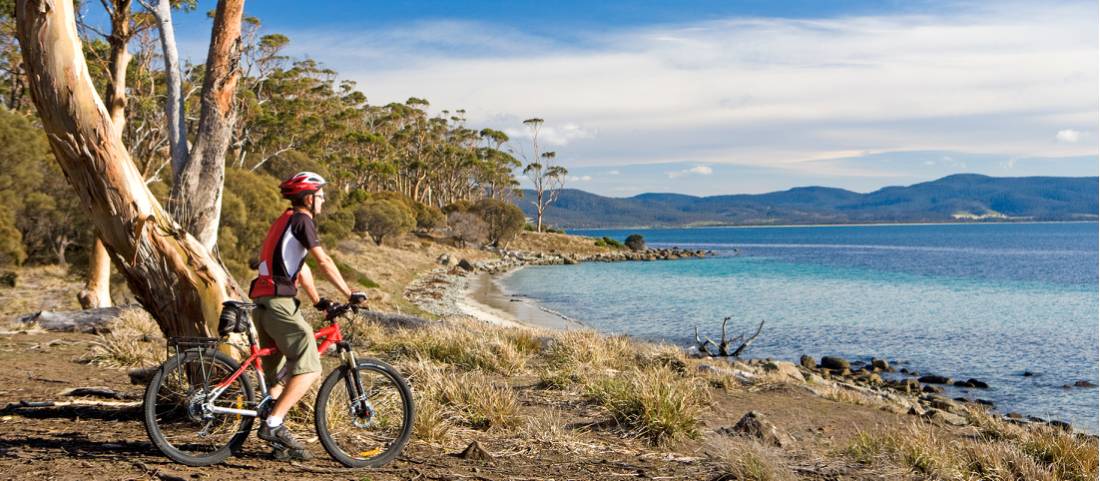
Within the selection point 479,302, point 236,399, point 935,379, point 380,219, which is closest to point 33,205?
point 479,302

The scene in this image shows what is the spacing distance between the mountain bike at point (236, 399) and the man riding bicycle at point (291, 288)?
4.5 inches

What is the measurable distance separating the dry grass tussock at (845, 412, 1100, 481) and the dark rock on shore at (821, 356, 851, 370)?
1363cm

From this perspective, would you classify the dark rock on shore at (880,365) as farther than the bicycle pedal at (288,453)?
Yes

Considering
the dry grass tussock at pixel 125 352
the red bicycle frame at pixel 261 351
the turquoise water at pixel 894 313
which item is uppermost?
the red bicycle frame at pixel 261 351

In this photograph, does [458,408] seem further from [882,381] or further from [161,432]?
[882,381]

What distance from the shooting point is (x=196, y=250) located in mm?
5707

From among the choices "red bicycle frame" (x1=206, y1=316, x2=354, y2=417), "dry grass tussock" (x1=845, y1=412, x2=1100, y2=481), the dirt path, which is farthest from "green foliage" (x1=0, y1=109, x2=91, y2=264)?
"dry grass tussock" (x1=845, y1=412, x2=1100, y2=481)

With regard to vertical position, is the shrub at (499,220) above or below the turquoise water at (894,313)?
above

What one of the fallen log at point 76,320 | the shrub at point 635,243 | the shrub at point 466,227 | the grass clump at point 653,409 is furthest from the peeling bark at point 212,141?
the shrub at point 635,243

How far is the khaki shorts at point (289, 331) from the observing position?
4668 millimetres

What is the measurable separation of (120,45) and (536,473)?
485 inches

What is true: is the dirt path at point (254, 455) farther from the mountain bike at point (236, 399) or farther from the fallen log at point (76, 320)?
the fallen log at point (76, 320)

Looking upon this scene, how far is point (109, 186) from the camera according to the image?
5.45 meters

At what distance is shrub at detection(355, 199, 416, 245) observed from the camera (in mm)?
51938
